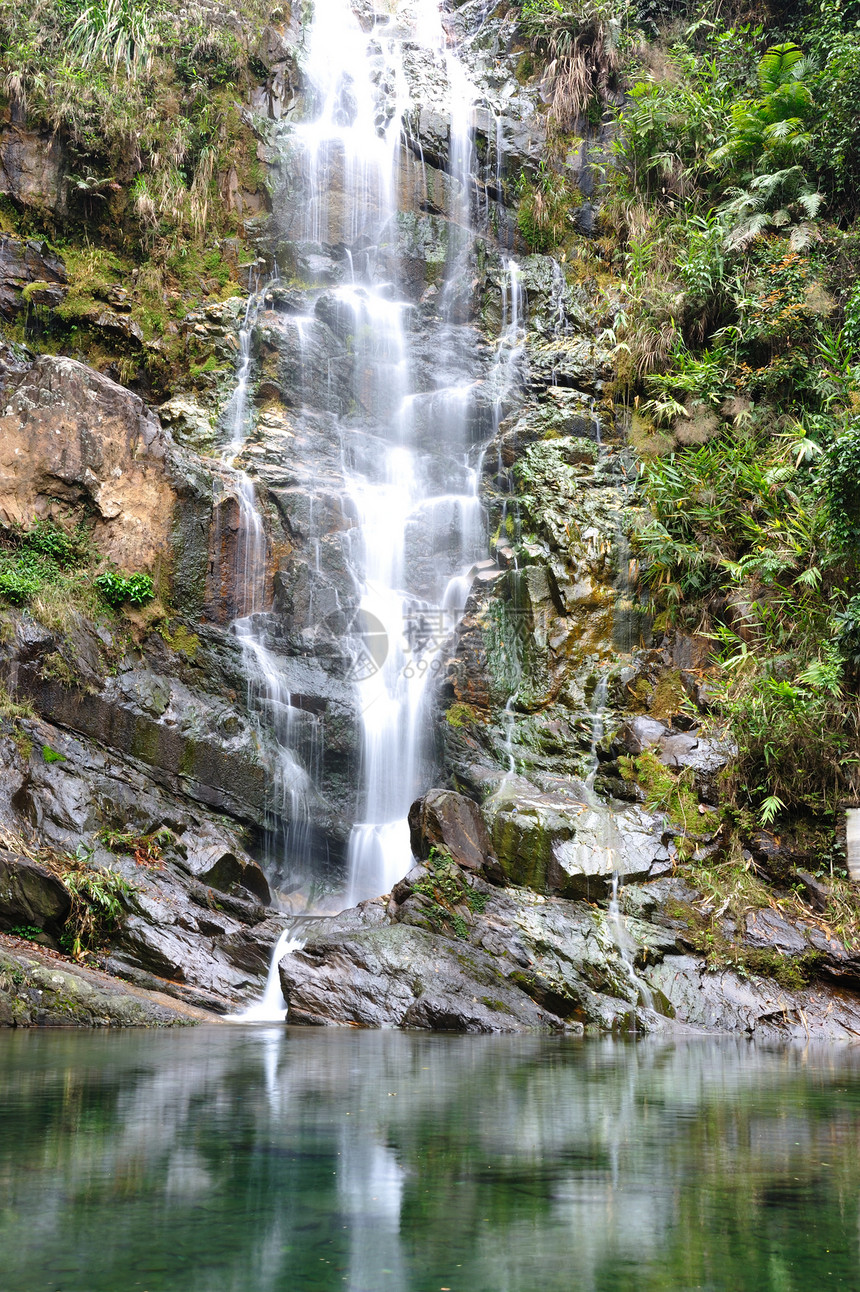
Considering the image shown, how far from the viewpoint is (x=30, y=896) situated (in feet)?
28.7

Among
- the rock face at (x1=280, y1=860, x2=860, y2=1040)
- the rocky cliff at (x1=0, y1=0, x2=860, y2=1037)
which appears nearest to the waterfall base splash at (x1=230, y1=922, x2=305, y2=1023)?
the rocky cliff at (x1=0, y1=0, x2=860, y2=1037)

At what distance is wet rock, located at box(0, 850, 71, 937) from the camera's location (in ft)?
28.4

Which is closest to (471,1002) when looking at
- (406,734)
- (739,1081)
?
(739,1081)

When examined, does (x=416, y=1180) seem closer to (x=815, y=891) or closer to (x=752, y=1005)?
(x=752, y=1005)

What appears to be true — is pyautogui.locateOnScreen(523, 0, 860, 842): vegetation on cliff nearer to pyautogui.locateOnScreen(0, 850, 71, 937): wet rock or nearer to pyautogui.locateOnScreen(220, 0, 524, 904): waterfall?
pyautogui.locateOnScreen(220, 0, 524, 904): waterfall

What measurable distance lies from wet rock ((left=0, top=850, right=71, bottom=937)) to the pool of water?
3770 mm

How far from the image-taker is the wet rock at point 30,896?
8.66 metres

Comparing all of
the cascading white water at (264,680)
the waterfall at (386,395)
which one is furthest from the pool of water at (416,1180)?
the waterfall at (386,395)

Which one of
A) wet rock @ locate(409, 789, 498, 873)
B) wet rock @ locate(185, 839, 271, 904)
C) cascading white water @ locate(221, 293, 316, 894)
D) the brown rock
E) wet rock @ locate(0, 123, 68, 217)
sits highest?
wet rock @ locate(0, 123, 68, 217)

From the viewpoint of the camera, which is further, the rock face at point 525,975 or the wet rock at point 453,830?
the wet rock at point 453,830

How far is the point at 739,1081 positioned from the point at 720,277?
12844mm

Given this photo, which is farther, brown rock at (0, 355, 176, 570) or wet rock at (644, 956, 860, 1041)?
brown rock at (0, 355, 176, 570)

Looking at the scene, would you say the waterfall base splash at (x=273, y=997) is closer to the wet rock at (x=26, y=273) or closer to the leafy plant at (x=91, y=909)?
the leafy plant at (x=91, y=909)

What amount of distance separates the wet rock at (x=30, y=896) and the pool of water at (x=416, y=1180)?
3770 millimetres
